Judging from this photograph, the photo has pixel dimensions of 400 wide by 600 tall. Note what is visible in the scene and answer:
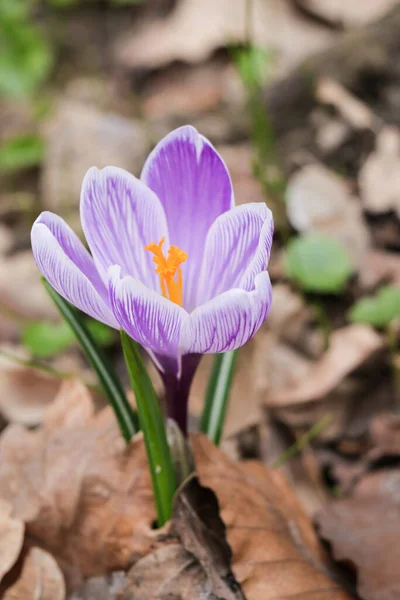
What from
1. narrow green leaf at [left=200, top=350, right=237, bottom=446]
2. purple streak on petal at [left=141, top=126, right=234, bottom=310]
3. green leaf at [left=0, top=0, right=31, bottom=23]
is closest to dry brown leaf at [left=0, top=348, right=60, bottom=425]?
narrow green leaf at [left=200, top=350, right=237, bottom=446]

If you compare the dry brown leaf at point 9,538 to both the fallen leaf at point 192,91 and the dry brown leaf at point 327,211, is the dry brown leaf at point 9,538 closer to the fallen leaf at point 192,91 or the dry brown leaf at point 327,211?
the dry brown leaf at point 327,211

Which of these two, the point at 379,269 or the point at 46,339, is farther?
the point at 379,269

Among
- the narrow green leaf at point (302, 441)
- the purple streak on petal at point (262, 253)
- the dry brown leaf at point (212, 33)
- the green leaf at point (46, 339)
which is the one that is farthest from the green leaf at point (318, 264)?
the dry brown leaf at point (212, 33)

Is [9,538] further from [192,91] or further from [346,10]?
[346,10]

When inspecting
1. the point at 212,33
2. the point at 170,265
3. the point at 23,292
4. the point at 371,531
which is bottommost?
the point at 23,292

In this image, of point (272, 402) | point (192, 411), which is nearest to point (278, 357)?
point (272, 402)

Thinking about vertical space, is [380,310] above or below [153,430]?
below

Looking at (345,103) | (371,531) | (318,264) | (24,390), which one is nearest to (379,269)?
(318,264)

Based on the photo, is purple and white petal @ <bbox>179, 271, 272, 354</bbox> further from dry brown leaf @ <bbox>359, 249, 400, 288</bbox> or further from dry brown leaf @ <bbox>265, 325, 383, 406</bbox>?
dry brown leaf @ <bbox>359, 249, 400, 288</bbox>
